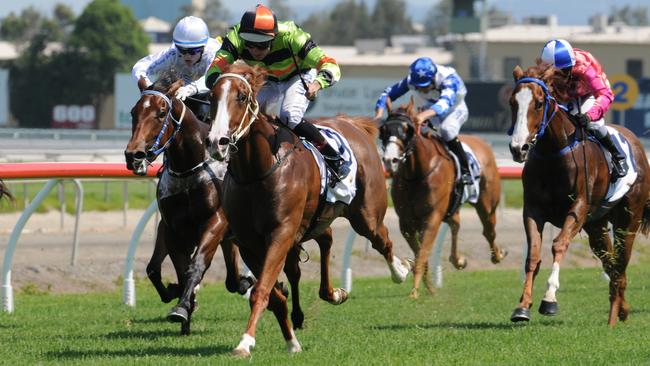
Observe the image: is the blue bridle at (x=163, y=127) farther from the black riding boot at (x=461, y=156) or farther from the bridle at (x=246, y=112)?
the black riding boot at (x=461, y=156)

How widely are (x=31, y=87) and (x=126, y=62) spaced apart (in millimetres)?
4597

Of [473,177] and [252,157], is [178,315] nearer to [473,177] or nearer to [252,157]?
[252,157]

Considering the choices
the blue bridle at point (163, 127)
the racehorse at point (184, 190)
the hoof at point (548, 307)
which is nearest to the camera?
the blue bridle at point (163, 127)

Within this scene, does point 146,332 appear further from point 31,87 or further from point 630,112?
point 31,87

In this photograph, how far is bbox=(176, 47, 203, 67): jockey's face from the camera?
28.5ft

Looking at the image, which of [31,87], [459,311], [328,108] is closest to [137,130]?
[459,311]

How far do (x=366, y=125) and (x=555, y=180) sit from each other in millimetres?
1435

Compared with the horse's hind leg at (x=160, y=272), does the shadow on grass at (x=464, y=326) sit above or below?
below

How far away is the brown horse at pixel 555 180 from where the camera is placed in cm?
809

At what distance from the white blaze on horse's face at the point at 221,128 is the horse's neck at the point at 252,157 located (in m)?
0.36

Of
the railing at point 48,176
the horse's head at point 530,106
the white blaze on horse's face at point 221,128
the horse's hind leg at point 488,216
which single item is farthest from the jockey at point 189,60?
the horse's hind leg at point 488,216

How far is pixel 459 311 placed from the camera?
9.91 meters

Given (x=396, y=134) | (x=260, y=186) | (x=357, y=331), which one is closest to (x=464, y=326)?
(x=357, y=331)

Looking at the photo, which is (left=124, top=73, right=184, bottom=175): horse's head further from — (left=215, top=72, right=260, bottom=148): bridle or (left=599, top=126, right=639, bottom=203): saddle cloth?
(left=599, top=126, right=639, bottom=203): saddle cloth
